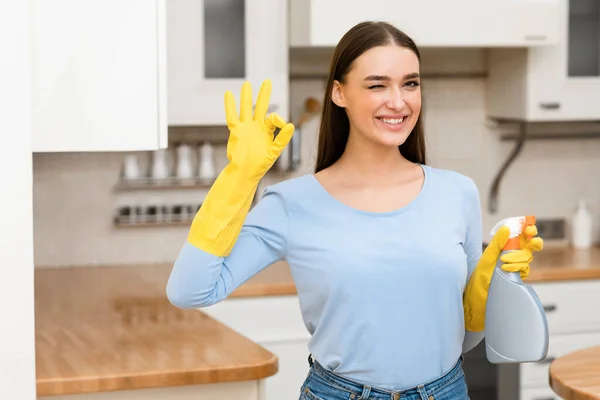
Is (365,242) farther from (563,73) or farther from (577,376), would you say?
(563,73)

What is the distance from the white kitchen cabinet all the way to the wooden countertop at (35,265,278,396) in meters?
1.48

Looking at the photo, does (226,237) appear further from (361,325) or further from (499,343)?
(499,343)

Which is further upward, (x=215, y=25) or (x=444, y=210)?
(x=215, y=25)

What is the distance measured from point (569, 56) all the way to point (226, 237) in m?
2.40

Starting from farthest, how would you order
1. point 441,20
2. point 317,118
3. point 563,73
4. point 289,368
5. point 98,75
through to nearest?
point 317,118 < point 563,73 < point 441,20 < point 289,368 < point 98,75

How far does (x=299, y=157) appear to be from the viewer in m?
3.76

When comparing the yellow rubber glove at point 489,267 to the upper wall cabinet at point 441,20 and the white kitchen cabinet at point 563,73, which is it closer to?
the upper wall cabinet at point 441,20

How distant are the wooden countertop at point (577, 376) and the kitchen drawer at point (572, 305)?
1304mm

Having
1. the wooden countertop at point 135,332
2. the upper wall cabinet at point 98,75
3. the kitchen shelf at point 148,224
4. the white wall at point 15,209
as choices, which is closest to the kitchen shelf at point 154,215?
the kitchen shelf at point 148,224

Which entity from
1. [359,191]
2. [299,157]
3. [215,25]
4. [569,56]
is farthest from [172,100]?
[359,191]

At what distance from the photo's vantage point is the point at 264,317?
10.8 feet

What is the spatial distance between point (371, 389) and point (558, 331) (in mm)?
2040

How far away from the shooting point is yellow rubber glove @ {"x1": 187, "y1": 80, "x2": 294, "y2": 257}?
63.6 inches

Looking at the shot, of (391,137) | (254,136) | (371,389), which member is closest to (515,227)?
(391,137)
